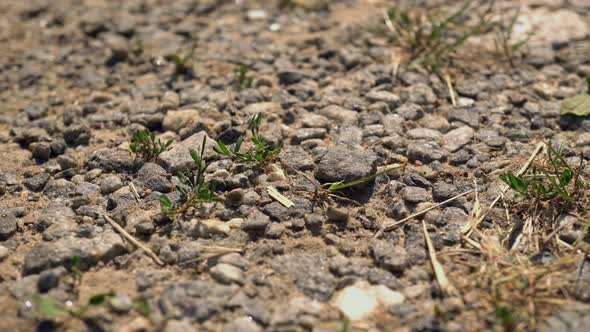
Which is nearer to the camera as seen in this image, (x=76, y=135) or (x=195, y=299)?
(x=195, y=299)

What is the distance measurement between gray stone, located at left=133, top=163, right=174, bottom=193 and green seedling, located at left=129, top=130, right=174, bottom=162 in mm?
80

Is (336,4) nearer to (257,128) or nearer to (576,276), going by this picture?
(257,128)

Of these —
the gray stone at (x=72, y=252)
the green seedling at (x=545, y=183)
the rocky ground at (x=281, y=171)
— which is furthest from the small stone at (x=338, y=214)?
the gray stone at (x=72, y=252)

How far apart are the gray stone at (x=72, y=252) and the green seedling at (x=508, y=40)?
2.76 metres

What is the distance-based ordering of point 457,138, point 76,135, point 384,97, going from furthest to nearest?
point 384,97, point 76,135, point 457,138

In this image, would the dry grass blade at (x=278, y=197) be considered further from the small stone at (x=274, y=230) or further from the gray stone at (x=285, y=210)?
the small stone at (x=274, y=230)

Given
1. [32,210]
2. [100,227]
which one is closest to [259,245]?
[100,227]

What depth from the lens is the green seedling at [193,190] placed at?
2.79 m

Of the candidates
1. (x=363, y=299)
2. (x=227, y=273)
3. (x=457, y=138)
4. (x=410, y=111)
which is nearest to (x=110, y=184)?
(x=227, y=273)

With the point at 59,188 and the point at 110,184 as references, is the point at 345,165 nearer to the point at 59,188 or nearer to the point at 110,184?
the point at 110,184

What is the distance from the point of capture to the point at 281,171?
10.0 feet

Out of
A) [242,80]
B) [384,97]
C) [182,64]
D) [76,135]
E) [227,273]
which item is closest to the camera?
[227,273]

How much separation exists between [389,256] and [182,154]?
1223 mm

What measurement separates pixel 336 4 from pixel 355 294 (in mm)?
3031
